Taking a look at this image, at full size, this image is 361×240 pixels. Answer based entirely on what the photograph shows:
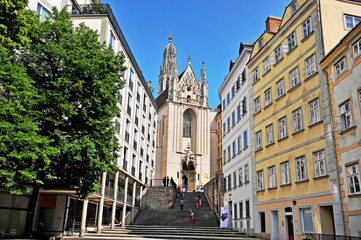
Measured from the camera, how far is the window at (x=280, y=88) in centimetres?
2315

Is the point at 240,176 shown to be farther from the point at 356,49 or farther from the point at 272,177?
the point at 356,49

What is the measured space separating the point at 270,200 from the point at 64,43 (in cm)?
1657

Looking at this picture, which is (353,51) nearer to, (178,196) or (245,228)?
(245,228)

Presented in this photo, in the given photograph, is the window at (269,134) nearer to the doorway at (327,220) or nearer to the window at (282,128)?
the window at (282,128)

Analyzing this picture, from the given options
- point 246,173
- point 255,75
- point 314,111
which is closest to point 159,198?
point 246,173

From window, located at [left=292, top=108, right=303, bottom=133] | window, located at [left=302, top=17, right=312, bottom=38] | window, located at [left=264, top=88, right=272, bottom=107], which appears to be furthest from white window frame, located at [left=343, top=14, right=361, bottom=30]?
window, located at [left=264, top=88, right=272, bottom=107]

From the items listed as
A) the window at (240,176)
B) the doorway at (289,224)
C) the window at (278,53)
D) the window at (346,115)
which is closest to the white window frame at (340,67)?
the window at (346,115)

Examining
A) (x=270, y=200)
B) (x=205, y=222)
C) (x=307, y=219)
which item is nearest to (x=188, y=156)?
(x=205, y=222)

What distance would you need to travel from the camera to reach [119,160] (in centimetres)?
3131

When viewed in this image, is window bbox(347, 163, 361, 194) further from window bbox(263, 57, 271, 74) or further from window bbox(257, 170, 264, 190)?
window bbox(263, 57, 271, 74)

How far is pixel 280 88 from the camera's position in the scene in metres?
23.6

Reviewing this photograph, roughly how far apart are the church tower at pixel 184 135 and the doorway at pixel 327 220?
4344cm

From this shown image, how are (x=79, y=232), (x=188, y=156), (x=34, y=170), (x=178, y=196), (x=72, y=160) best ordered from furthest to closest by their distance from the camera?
(x=188, y=156), (x=178, y=196), (x=79, y=232), (x=72, y=160), (x=34, y=170)

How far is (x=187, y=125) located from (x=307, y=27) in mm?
45621
